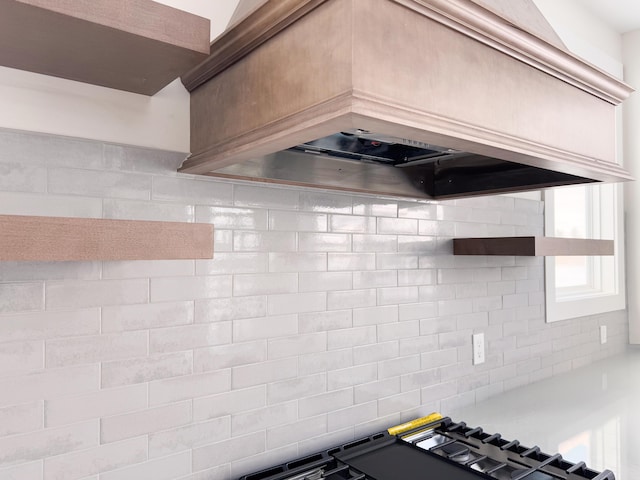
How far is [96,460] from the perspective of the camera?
41.2 inches

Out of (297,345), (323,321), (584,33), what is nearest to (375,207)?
(323,321)

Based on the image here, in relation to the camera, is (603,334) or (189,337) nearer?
(189,337)

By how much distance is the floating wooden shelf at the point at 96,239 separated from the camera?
627mm

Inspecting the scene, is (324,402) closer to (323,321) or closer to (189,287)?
(323,321)

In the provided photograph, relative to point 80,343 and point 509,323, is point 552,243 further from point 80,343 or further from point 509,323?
point 80,343

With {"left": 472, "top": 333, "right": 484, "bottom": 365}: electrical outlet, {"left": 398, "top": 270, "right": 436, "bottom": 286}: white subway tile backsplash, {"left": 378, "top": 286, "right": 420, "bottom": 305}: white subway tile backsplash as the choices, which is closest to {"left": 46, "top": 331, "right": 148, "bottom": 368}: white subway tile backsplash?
{"left": 378, "top": 286, "right": 420, "bottom": 305}: white subway tile backsplash

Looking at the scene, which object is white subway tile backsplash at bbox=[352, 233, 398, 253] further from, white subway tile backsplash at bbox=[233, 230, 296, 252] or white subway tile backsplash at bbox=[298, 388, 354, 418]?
white subway tile backsplash at bbox=[298, 388, 354, 418]

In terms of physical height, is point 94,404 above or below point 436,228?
below

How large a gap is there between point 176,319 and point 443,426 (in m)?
1.02

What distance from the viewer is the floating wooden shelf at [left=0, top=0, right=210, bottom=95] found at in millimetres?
731

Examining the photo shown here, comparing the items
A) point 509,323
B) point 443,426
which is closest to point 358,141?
point 443,426

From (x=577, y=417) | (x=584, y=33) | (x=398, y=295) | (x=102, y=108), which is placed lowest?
(x=577, y=417)

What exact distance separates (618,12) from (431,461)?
106 inches

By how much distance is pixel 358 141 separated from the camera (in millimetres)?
1262
